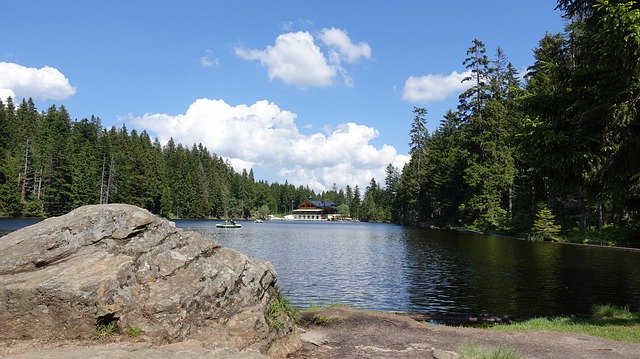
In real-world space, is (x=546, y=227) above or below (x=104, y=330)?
above

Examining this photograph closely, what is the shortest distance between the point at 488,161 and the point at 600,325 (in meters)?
60.3

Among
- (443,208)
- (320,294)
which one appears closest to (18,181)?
(443,208)

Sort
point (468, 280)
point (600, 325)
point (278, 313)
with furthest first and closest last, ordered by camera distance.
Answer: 1. point (468, 280)
2. point (600, 325)
3. point (278, 313)

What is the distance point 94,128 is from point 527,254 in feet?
432

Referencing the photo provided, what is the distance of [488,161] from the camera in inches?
2790

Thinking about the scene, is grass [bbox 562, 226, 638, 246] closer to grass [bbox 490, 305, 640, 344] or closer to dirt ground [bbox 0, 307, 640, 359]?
grass [bbox 490, 305, 640, 344]

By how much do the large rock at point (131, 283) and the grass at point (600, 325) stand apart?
840 centimetres

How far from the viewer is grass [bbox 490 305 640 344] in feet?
40.6

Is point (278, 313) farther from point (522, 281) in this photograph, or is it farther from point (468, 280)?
point (522, 281)

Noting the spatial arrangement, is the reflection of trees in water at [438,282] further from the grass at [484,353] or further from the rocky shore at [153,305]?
the grass at [484,353]

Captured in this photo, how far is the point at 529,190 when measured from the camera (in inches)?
2410

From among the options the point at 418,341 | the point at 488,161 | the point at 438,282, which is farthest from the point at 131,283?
the point at 488,161

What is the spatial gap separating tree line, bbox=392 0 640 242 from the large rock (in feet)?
40.3

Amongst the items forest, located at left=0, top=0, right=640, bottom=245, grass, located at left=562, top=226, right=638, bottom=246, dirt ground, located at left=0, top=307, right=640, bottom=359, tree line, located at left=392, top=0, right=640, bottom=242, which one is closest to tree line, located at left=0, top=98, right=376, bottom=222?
forest, located at left=0, top=0, right=640, bottom=245
